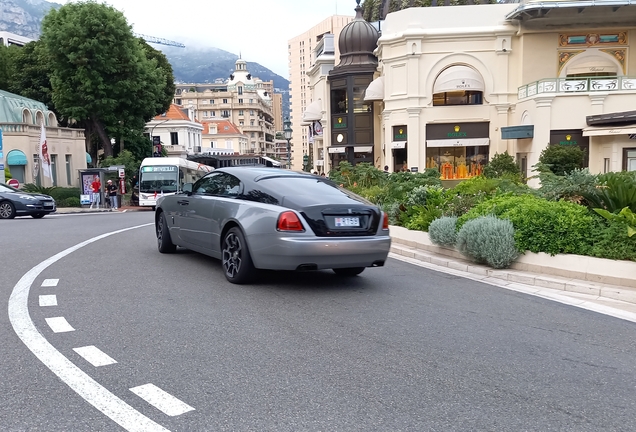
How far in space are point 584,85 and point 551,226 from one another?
2484cm

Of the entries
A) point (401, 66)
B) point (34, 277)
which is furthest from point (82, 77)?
point (34, 277)

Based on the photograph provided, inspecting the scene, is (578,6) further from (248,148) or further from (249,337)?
(248,148)

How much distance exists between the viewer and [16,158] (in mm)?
34031

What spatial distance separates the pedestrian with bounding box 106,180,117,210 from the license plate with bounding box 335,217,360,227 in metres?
27.0

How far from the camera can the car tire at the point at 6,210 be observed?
66.7 feet

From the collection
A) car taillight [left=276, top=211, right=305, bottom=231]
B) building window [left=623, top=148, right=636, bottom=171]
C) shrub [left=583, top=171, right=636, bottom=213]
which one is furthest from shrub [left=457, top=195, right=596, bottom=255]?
building window [left=623, top=148, right=636, bottom=171]

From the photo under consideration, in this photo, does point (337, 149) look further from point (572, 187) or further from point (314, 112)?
point (572, 187)

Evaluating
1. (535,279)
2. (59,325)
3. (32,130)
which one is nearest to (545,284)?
(535,279)

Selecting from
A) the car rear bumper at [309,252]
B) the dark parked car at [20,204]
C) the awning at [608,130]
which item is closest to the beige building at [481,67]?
the awning at [608,130]

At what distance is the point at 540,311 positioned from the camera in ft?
21.2

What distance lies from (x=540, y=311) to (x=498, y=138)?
30150mm

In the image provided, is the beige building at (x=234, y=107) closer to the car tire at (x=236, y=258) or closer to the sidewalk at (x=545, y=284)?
the sidewalk at (x=545, y=284)

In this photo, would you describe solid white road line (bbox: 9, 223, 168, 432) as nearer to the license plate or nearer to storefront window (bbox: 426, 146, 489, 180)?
the license plate

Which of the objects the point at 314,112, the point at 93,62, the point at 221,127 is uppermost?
the point at 221,127
